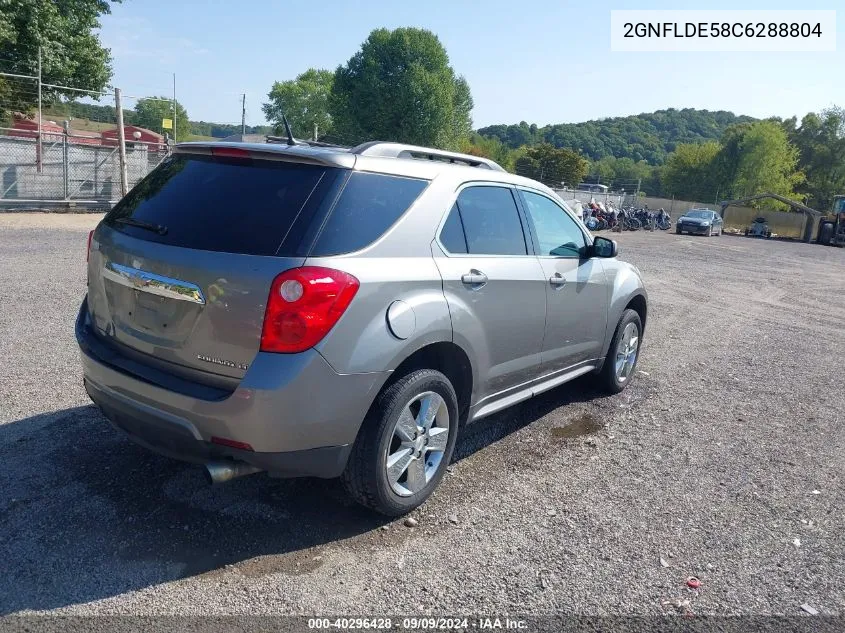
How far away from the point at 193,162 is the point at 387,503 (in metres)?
1.96

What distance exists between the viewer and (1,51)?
968 inches

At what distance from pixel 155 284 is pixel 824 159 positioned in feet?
308

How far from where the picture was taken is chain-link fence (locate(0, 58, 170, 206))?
1625 cm

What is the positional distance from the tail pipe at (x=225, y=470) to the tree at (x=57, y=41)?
21608 millimetres

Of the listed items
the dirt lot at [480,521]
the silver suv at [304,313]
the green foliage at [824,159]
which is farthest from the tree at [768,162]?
the silver suv at [304,313]

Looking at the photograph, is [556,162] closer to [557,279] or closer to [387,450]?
[557,279]

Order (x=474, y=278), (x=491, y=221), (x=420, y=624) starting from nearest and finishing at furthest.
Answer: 1. (x=420, y=624)
2. (x=474, y=278)
3. (x=491, y=221)

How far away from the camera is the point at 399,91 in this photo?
198 feet

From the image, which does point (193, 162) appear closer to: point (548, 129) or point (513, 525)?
point (513, 525)

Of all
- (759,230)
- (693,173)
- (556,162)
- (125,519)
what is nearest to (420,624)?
(125,519)

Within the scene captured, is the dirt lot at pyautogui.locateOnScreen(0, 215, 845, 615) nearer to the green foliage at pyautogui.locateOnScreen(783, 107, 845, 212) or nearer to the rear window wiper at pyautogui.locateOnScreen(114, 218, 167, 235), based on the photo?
the rear window wiper at pyautogui.locateOnScreen(114, 218, 167, 235)

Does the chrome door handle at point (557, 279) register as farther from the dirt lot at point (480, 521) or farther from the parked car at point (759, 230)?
the parked car at point (759, 230)

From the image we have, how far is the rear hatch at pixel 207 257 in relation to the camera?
285 centimetres

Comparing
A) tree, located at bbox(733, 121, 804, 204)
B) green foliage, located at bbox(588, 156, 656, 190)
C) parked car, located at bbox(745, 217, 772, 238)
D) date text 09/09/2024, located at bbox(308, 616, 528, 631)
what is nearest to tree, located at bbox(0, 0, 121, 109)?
date text 09/09/2024, located at bbox(308, 616, 528, 631)
